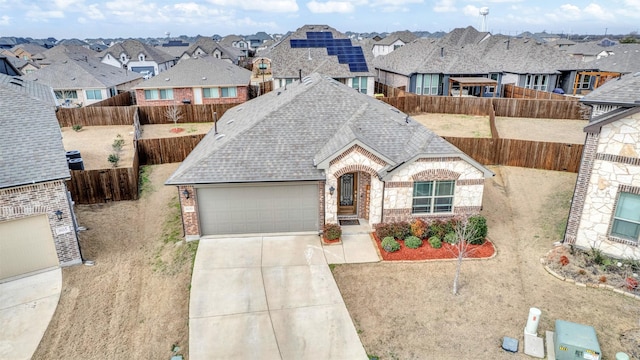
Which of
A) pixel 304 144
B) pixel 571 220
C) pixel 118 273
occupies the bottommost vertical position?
pixel 118 273

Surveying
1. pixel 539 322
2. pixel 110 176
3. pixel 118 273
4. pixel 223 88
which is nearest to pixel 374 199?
pixel 539 322

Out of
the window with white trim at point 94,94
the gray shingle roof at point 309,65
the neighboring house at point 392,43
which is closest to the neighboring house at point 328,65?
the gray shingle roof at point 309,65

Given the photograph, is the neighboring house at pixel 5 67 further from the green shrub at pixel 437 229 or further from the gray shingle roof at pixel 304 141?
the green shrub at pixel 437 229

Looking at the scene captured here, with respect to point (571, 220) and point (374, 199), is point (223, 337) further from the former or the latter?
point (571, 220)

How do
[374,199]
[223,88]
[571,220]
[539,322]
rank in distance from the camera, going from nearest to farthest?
[539,322]
[571,220]
[374,199]
[223,88]

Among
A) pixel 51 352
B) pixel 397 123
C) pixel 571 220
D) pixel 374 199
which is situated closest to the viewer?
pixel 51 352

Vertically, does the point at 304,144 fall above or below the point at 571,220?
above
